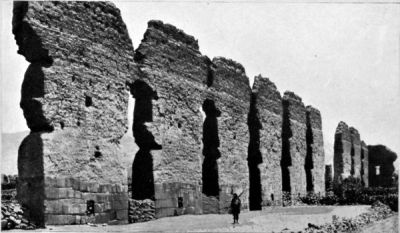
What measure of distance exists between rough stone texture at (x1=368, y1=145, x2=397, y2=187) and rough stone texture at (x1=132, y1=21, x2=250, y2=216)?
869 inches

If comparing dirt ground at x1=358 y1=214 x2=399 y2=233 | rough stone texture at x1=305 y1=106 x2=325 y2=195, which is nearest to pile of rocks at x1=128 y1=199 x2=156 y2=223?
dirt ground at x1=358 y1=214 x2=399 y2=233

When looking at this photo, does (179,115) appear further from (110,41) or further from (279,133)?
(279,133)

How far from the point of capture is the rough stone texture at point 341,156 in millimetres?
30938

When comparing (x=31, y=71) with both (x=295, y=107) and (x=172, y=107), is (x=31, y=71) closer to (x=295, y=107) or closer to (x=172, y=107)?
(x=172, y=107)

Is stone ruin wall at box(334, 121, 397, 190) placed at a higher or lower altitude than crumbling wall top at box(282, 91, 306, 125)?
lower

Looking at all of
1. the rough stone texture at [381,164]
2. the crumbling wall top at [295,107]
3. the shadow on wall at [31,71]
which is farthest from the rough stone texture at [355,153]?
the shadow on wall at [31,71]

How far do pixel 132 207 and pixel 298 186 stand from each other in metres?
11.6

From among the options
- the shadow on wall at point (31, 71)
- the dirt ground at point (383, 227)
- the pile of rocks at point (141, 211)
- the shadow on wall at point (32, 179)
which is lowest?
the dirt ground at point (383, 227)

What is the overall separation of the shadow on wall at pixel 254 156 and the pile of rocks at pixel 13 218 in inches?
421

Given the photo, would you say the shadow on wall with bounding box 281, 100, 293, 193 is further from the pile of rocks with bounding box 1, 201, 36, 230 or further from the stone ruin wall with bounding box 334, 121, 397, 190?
the pile of rocks with bounding box 1, 201, 36, 230

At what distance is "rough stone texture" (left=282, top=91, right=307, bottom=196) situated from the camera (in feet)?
74.1

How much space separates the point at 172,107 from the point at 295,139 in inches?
391

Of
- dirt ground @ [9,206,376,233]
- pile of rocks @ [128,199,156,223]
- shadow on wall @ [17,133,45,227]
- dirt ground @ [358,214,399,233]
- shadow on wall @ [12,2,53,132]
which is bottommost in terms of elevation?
dirt ground @ [358,214,399,233]

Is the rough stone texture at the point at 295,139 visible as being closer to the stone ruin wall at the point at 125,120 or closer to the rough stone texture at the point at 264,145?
the rough stone texture at the point at 264,145
